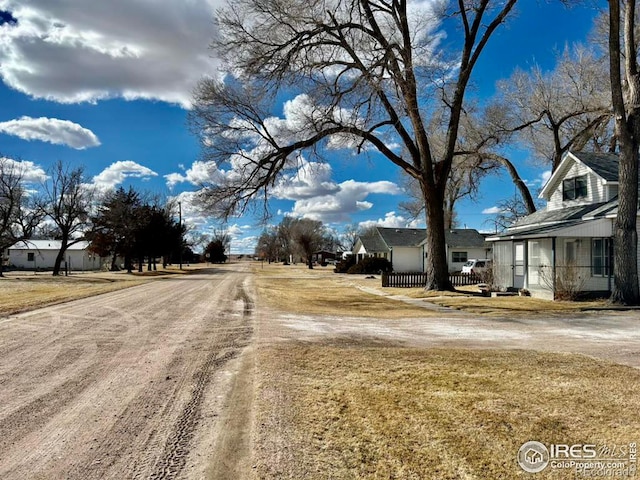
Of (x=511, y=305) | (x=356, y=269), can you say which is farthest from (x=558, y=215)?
(x=356, y=269)

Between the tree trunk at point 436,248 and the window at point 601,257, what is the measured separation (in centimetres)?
619

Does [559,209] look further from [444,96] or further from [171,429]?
[171,429]

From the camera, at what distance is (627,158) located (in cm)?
1598

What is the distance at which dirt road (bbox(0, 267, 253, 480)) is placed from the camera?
368cm

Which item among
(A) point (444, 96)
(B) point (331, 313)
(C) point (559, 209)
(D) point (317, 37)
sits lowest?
(B) point (331, 313)

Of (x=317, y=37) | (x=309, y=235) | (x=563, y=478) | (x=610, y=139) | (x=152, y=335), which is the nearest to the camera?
(x=563, y=478)

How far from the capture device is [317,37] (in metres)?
18.5

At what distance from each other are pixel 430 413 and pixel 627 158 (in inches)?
629

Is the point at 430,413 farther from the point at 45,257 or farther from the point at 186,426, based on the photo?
the point at 45,257

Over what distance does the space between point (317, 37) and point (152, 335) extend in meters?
14.5

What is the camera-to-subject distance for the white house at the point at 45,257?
61.2m

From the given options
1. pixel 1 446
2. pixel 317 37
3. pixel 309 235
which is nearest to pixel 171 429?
pixel 1 446

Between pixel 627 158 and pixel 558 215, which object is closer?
pixel 627 158

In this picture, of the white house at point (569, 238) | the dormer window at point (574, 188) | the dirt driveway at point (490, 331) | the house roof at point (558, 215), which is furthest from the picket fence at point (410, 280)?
the dirt driveway at point (490, 331)
